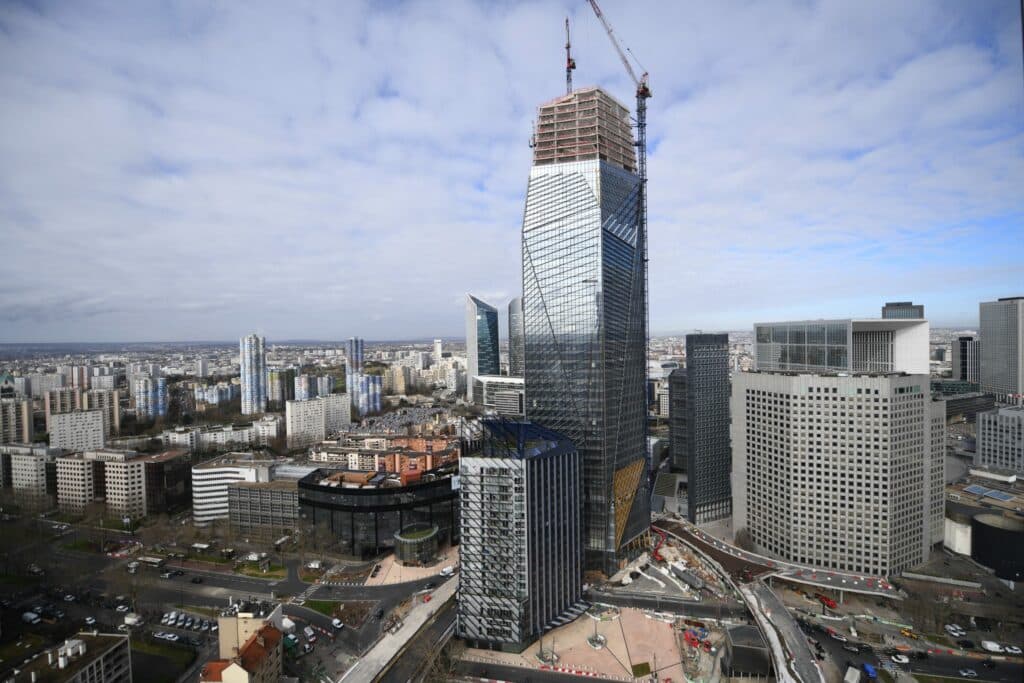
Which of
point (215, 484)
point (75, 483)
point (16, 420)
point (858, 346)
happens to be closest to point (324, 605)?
point (215, 484)

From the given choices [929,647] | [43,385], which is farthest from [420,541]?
[43,385]

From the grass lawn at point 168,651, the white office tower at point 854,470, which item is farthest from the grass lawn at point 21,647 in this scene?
the white office tower at point 854,470

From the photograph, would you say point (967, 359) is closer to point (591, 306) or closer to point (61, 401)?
point (591, 306)

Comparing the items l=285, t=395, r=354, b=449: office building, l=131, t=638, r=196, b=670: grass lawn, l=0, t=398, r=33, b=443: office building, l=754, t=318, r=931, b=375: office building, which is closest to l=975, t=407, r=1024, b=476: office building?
l=754, t=318, r=931, b=375: office building

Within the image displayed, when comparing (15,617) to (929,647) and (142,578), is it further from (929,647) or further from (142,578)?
(929,647)

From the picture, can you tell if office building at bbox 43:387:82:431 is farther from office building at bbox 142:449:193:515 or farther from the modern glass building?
the modern glass building

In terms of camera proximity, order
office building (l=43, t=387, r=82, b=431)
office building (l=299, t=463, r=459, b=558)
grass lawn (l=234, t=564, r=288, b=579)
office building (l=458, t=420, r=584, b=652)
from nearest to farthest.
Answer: office building (l=458, t=420, r=584, b=652) → grass lawn (l=234, t=564, r=288, b=579) → office building (l=299, t=463, r=459, b=558) → office building (l=43, t=387, r=82, b=431)
